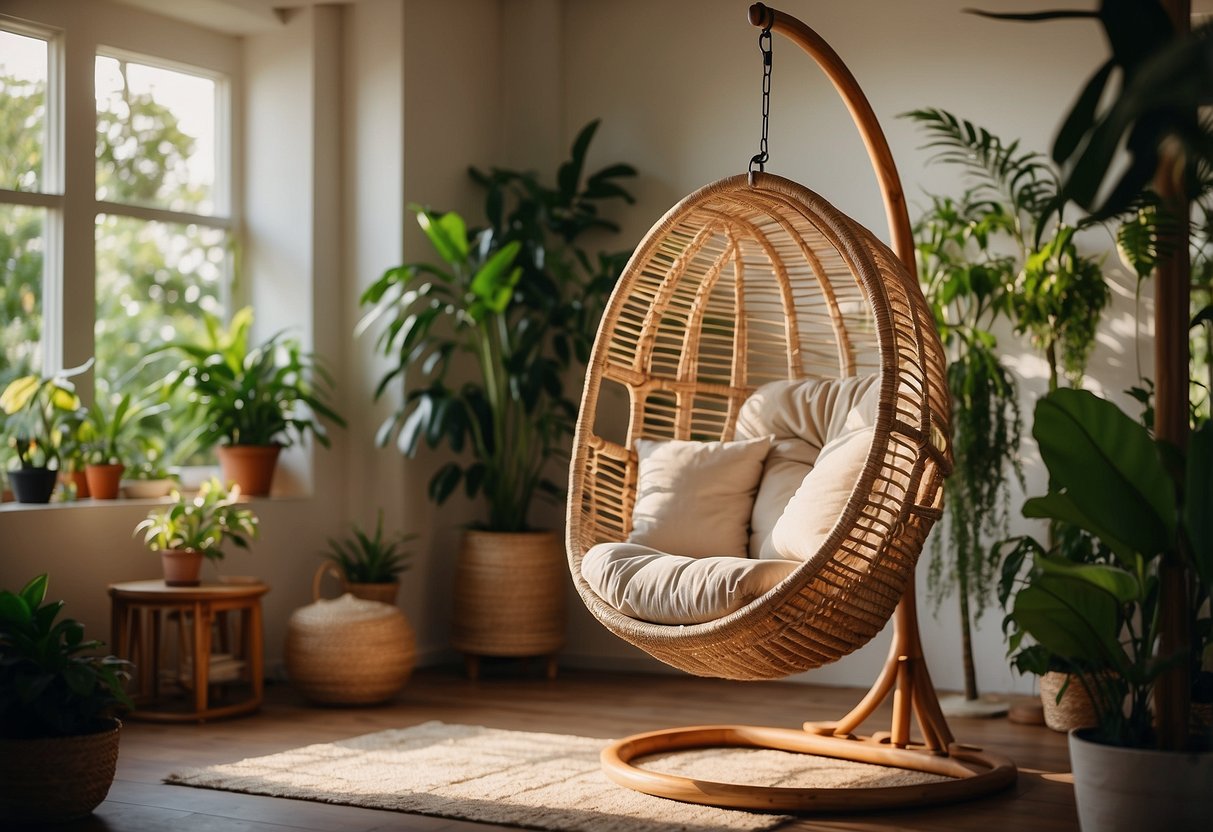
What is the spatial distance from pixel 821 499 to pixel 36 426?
2.55 m

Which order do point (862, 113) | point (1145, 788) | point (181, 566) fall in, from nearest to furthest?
point (1145, 788)
point (862, 113)
point (181, 566)

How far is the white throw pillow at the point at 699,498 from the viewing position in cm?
383

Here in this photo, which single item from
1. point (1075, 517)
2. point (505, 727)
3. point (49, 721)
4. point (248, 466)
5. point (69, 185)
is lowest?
point (505, 727)

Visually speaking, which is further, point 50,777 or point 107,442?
point 107,442

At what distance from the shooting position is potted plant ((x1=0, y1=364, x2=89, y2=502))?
4352 mm

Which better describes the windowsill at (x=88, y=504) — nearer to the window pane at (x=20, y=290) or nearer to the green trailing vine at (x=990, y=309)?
the window pane at (x=20, y=290)

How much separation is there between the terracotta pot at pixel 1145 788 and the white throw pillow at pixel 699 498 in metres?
1.47

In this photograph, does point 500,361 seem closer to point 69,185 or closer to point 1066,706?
point 69,185

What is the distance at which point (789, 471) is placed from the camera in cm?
391

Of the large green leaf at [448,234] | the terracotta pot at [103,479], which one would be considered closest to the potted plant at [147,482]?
the terracotta pot at [103,479]

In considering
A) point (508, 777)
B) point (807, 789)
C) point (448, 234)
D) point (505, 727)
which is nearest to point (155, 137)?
point (448, 234)

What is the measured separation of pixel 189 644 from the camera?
4559mm

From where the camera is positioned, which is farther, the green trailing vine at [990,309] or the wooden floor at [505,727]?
the green trailing vine at [990,309]

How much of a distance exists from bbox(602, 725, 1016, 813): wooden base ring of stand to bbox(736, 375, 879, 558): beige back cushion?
1.68 feet
